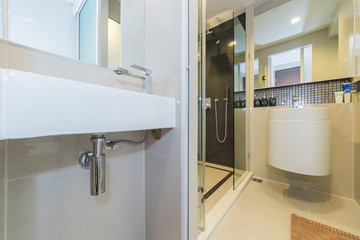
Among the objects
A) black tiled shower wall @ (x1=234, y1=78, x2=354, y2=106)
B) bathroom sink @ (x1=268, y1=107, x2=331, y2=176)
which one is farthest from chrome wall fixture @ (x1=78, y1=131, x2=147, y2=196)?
black tiled shower wall @ (x1=234, y1=78, x2=354, y2=106)

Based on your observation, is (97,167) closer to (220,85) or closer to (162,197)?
(162,197)

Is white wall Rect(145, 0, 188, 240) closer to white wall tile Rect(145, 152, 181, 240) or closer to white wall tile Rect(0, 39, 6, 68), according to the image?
white wall tile Rect(145, 152, 181, 240)

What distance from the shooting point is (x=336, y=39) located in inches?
52.3

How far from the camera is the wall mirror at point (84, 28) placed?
1.63ft

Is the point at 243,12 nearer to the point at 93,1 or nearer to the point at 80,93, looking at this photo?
the point at 93,1

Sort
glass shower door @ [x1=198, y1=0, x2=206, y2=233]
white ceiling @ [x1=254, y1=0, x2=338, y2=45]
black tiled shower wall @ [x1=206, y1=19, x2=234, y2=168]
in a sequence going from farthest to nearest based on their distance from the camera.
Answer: black tiled shower wall @ [x1=206, y1=19, x2=234, y2=168], white ceiling @ [x1=254, y1=0, x2=338, y2=45], glass shower door @ [x1=198, y1=0, x2=206, y2=233]

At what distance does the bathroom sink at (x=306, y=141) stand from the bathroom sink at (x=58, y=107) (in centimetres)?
125

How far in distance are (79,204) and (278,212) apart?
1318 mm

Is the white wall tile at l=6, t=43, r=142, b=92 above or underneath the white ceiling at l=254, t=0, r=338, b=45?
underneath

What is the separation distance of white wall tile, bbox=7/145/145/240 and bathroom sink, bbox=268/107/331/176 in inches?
47.0

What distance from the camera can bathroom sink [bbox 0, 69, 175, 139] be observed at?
0.29 m

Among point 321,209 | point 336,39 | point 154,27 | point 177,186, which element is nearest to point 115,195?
point 177,186

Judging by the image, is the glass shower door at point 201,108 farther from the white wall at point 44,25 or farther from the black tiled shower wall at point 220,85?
the black tiled shower wall at point 220,85

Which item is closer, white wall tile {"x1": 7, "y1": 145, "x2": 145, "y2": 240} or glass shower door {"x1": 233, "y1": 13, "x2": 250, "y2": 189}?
white wall tile {"x1": 7, "y1": 145, "x2": 145, "y2": 240}
